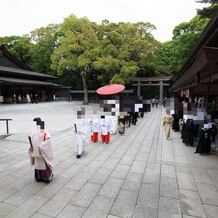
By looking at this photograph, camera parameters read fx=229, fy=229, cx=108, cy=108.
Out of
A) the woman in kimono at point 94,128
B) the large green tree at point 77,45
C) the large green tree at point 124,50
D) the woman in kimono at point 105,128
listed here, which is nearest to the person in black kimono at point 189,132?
the woman in kimono at point 105,128

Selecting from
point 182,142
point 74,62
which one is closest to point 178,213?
point 182,142

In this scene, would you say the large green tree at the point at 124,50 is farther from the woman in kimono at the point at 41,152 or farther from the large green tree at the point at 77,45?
the woman in kimono at the point at 41,152

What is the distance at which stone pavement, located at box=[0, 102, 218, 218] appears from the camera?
12.0ft

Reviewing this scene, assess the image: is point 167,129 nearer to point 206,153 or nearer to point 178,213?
point 206,153

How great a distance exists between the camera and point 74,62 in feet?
97.8

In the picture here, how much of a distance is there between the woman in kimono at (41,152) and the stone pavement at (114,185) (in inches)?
8.9

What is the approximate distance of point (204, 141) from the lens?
6824mm

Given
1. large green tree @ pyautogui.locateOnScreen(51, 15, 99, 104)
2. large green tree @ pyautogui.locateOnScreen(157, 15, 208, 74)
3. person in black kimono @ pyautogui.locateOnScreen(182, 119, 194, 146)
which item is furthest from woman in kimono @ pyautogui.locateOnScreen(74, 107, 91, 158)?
large green tree @ pyautogui.locateOnScreen(51, 15, 99, 104)

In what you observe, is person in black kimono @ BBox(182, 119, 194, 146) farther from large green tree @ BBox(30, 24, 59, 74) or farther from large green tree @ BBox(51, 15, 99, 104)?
large green tree @ BBox(30, 24, 59, 74)

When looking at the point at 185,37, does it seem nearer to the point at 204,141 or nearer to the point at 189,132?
the point at 189,132

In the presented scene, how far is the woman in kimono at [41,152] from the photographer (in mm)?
4523

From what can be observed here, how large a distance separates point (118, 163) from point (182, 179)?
171 cm

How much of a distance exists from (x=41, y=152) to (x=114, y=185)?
159cm

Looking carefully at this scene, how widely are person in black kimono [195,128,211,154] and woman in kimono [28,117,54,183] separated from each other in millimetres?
4452
